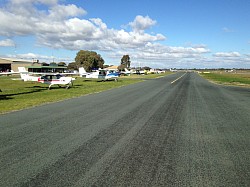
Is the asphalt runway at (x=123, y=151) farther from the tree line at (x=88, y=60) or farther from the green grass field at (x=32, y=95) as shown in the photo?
the tree line at (x=88, y=60)

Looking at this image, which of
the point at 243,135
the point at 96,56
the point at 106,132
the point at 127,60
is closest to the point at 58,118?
the point at 106,132

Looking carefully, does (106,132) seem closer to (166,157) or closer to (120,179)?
(166,157)

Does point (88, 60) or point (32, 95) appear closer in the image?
point (32, 95)

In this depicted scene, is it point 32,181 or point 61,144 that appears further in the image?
point 61,144

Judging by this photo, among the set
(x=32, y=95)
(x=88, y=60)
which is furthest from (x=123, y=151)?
(x=88, y=60)

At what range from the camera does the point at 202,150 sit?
6590 mm

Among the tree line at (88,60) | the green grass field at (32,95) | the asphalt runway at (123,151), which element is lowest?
the green grass field at (32,95)

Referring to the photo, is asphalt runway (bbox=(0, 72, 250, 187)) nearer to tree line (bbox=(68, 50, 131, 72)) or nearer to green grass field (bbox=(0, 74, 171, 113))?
green grass field (bbox=(0, 74, 171, 113))

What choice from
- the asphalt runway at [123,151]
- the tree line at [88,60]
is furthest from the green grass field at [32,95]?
the tree line at [88,60]

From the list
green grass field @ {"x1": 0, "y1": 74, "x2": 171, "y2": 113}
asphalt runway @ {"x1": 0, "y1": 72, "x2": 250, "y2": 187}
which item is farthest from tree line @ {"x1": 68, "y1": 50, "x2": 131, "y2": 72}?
asphalt runway @ {"x1": 0, "y1": 72, "x2": 250, "y2": 187}

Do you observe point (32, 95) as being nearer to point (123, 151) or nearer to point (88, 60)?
point (123, 151)

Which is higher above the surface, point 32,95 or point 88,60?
point 88,60

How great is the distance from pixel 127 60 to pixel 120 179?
526ft

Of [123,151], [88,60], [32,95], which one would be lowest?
[32,95]
